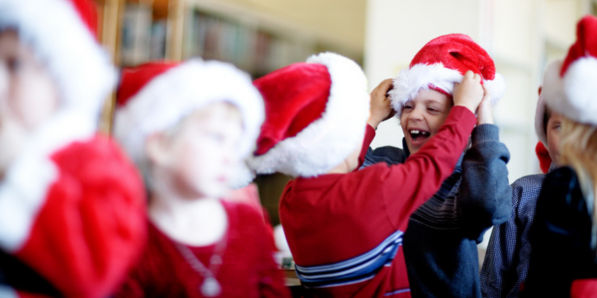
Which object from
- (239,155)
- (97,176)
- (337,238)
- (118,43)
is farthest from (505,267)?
(118,43)

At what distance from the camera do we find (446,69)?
3.96ft

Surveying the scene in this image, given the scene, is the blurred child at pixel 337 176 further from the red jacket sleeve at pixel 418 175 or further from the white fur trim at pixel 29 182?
the white fur trim at pixel 29 182

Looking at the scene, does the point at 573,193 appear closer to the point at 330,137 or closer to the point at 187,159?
the point at 330,137

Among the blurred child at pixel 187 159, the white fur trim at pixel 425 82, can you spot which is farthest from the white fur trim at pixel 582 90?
the blurred child at pixel 187 159

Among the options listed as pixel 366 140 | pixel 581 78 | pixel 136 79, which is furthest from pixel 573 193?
pixel 136 79

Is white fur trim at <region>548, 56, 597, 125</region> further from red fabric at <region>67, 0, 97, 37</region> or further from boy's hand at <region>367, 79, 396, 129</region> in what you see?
Answer: red fabric at <region>67, 0, 97, 37</region>

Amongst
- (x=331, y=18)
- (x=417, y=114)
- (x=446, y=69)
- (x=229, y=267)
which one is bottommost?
(x=331, y=18)

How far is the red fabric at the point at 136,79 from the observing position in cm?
73

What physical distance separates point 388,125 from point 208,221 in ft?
4.10

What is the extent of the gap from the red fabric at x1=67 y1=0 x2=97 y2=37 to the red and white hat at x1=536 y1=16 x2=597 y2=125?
30.4 inches

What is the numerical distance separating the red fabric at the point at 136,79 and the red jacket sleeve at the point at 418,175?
18.3 inches

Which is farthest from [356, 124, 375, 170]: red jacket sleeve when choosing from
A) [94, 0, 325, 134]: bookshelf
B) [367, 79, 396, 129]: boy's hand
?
[94, 0, 325, 134]: bookshelf

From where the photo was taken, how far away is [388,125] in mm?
1917

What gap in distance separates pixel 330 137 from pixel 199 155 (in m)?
0.35
